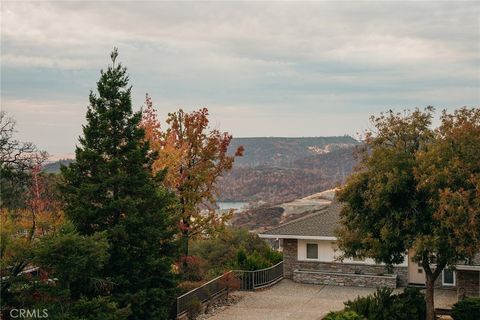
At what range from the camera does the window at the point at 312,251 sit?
32625mm

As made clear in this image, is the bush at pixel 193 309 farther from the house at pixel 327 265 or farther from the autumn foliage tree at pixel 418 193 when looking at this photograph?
the house at pixel 327 265

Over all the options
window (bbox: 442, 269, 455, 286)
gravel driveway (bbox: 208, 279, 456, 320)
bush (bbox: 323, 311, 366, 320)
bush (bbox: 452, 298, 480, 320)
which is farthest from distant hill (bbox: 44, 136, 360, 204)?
bush (bbox: 323, 311, 366, 320)

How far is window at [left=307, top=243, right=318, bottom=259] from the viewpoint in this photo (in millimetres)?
32625

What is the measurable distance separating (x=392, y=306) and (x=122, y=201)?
1041cm

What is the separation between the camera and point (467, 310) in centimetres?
2184

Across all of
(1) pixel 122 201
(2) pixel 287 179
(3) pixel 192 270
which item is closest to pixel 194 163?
(3) pixel 192 270

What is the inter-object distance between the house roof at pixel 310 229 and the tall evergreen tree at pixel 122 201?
11660 millimetres

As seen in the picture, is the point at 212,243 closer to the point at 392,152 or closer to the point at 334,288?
the point at 334,288

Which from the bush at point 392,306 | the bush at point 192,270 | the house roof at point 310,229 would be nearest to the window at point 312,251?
the house roof at point 310,229

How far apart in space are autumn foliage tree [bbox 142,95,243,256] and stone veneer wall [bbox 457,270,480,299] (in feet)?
38.7

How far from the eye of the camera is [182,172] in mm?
30297

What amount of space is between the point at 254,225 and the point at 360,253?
227ft

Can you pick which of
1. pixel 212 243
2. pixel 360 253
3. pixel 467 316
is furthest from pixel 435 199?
pixel 212 243

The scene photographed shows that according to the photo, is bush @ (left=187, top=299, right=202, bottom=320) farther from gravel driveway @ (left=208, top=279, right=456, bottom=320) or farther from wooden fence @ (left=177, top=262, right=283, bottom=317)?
gravel driveway @ (left=208, top=279, right=456, bottom=320)
